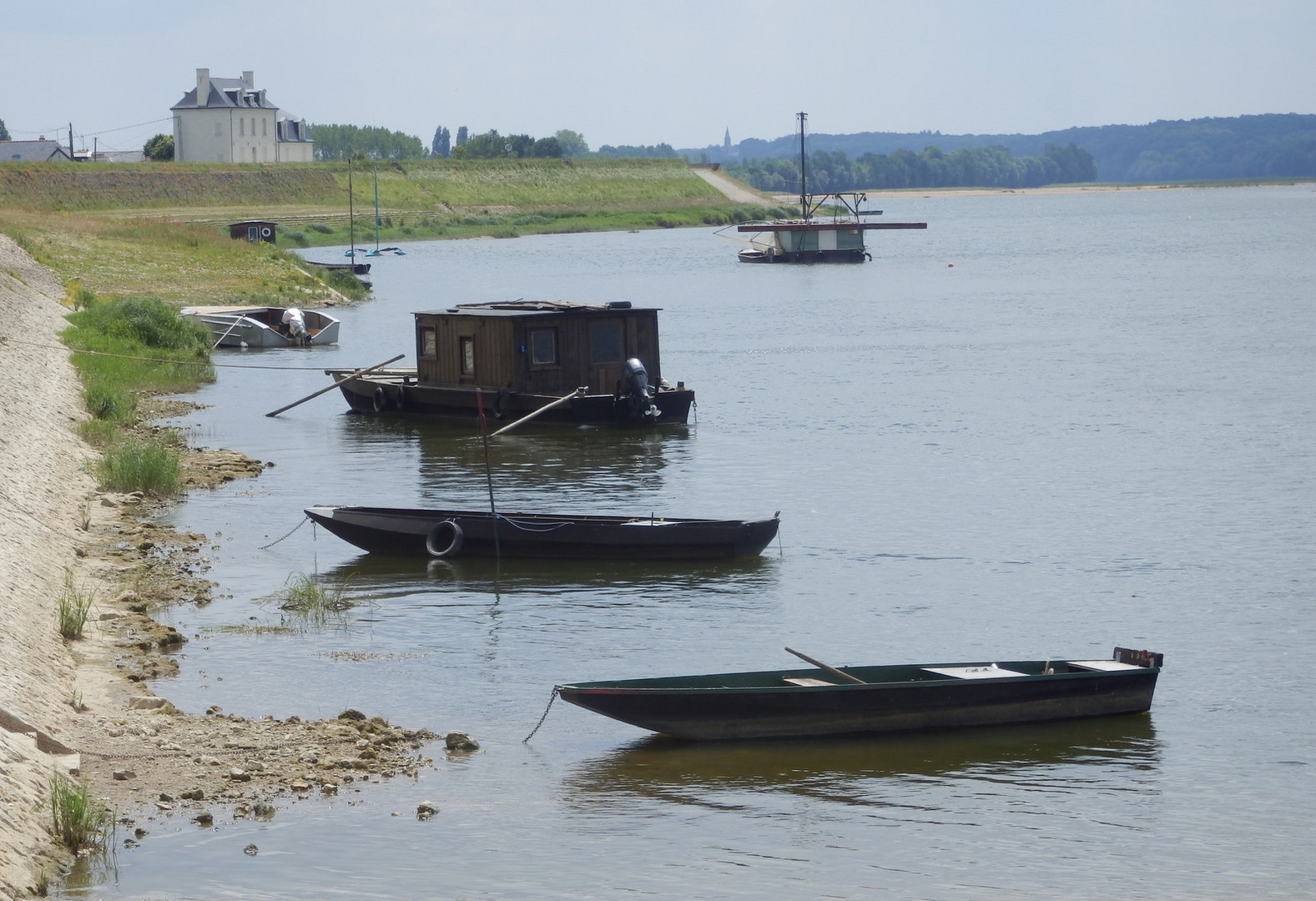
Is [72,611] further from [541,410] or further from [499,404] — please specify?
[499,404]

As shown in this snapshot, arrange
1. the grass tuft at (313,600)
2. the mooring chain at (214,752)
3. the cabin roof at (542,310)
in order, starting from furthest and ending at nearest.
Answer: the cabin roof at (542,310)
the grass tuft at (313,600)
the mooring chain at (214,752)

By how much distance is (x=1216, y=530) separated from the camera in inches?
1092

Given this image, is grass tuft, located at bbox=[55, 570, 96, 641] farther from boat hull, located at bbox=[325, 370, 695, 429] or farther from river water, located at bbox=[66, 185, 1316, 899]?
boat hull, located at bbox=[325, 370, 695, 429]

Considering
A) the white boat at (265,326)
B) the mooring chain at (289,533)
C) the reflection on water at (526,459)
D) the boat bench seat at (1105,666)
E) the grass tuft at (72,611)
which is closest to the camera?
the boat bench seat at (1105,666)

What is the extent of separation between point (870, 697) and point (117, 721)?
7.54 metres

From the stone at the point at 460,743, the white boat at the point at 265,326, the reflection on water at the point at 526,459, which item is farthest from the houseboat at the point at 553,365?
the stone at the point at 460,743

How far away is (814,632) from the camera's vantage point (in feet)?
69.3

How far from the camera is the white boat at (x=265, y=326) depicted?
5953cm

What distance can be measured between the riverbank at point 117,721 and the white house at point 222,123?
481 feet

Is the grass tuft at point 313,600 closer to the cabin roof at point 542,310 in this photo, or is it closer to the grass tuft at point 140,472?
the grass tuft at point 140,472

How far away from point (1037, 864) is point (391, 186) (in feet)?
527

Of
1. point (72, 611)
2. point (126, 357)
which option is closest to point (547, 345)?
point (126, 357)

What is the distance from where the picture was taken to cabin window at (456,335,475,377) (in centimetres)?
4131

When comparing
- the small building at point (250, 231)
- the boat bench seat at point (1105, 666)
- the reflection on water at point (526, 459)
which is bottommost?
the boat bench seat at point (1105, 666)
